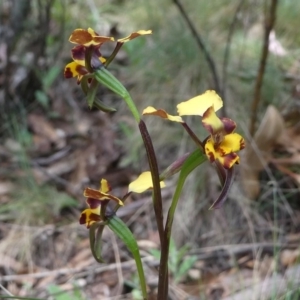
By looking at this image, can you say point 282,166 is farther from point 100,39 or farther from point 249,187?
point 100,39

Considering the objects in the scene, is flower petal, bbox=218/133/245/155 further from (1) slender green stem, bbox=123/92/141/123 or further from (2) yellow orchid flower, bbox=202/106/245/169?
(1) slender green stem, bbox=123/92/141/123

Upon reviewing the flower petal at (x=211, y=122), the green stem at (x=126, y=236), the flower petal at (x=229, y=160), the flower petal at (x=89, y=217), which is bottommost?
the green stem at (x=126, y=236)

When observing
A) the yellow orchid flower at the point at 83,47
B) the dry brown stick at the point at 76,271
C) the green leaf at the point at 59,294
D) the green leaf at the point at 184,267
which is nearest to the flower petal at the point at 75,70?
the yellow orchid flower at the point at 83,47

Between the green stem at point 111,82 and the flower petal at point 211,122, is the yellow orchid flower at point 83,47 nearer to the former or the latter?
the green stem at point 111,82

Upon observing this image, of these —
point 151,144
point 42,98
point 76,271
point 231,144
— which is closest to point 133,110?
point 151,144

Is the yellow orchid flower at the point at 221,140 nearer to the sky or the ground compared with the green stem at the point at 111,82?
nearer to the ground

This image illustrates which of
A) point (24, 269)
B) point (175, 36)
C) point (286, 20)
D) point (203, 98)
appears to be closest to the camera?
point (203, 98)

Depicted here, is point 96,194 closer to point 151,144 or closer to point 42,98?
point 151,144

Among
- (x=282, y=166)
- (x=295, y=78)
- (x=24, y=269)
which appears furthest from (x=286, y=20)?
(x=24, y=269)
